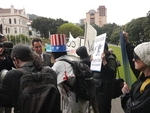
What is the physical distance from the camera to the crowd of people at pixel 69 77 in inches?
93.4

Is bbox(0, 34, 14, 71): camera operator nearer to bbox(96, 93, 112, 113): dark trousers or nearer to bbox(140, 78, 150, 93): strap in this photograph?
bbox(96, 93, 112, 113): dark trousers

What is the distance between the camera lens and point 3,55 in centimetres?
457

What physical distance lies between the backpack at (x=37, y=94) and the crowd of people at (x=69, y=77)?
2.1 inches

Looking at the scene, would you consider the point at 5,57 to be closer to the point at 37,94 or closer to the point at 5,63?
the point at 5,63

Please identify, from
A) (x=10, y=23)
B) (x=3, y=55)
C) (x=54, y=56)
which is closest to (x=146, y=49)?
(x=54, y=56)

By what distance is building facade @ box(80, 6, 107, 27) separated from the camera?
15388 cm

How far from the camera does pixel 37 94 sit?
7.66 ft

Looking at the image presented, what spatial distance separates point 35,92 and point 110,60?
2250 millimetres

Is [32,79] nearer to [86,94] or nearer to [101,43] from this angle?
[86,94]

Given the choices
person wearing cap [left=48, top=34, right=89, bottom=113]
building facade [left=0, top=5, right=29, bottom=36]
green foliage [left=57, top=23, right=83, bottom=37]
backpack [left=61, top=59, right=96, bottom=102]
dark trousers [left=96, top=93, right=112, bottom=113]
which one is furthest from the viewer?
building facade [left=0, top=5, right=29, bottom=36]

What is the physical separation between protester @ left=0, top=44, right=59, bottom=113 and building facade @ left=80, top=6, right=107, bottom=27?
150m

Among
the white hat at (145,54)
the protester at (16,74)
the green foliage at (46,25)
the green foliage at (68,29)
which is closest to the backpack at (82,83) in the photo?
the protester at (16,74)

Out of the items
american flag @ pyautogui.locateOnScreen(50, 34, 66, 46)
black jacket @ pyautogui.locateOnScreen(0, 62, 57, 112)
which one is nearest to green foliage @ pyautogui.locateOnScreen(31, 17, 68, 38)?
american flag @ pyautogui.locateOnScreen(50, 34, 66, 46)

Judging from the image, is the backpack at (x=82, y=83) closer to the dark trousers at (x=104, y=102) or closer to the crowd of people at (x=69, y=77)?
the crowd of people at (x=69, y=77)
